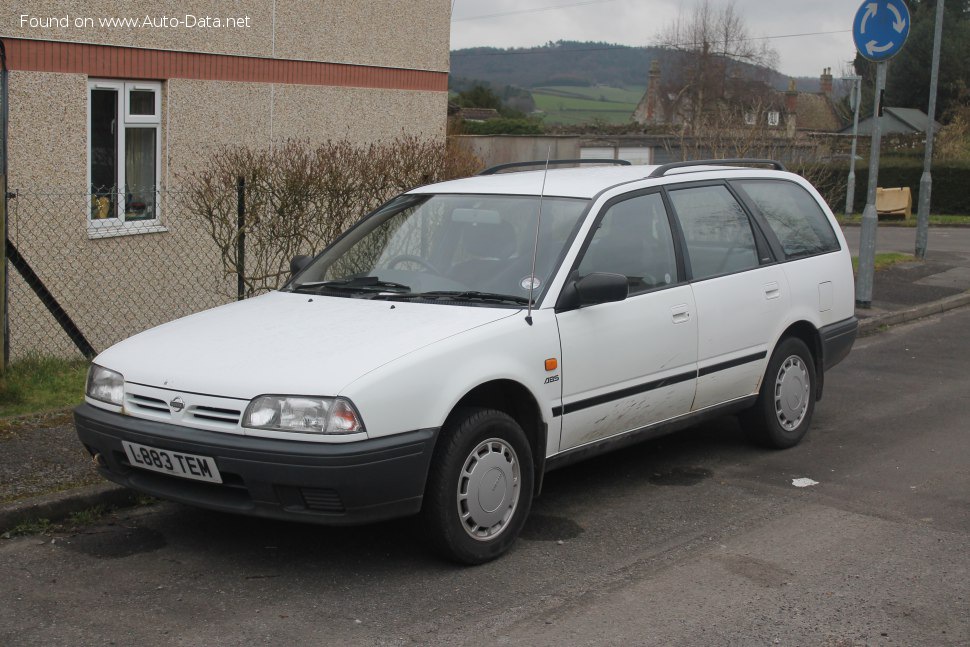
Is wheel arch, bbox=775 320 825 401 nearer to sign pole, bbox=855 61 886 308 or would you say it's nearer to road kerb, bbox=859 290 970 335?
road kerb, bbox=859 290 970 335

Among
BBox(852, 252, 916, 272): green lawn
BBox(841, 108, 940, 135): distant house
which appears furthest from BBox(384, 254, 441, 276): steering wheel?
BBox(841, 108, 940, 135): distant house

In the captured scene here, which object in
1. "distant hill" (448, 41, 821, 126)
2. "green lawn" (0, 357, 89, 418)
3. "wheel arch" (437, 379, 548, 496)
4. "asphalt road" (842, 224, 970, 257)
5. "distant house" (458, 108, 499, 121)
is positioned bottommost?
"green lawn" (0, 357, 89, 418)

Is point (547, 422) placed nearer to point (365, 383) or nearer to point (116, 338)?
point (365, 383)

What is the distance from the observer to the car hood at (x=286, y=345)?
473cm

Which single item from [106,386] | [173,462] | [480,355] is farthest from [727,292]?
[106,386]

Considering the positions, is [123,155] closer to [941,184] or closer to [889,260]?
[889,260]

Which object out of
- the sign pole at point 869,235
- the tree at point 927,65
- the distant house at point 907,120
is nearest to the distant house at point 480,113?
the distant house at point 907,120

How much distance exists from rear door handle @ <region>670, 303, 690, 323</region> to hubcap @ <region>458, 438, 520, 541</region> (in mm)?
1412

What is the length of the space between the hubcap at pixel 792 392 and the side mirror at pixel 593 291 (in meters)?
1.97

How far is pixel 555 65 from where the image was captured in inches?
3949

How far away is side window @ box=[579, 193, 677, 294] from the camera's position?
19.4 ft

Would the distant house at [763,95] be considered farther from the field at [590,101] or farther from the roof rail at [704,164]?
the roof rail at [704,164]

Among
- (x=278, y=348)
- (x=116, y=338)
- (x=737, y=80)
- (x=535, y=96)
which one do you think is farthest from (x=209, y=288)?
(x=535, y=96)

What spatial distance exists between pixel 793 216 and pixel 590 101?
86.9m
